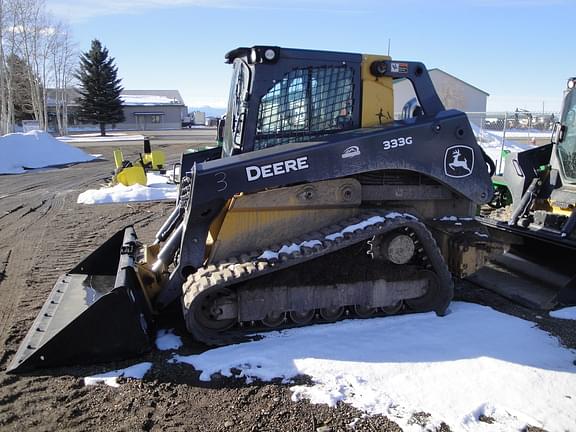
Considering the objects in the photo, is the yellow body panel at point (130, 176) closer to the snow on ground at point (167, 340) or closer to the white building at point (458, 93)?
the snow on ground at point (167, 340)

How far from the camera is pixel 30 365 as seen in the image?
153 inches

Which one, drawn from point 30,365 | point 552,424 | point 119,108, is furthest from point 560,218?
point 119,108

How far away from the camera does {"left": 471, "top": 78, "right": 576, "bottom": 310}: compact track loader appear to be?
18.7 ft

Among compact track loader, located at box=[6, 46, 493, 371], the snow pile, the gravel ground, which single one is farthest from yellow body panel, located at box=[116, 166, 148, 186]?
compact track loader, located at box=[6, 46, 493, 371]

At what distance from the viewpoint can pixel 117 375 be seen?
12.6 ft

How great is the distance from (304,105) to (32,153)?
22.2m

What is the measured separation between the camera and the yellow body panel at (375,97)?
4895 mm

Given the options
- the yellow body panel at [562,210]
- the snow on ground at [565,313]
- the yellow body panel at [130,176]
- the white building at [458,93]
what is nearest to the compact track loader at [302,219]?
the snow on ground at [565,313]

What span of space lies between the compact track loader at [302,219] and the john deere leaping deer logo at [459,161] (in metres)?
0.01

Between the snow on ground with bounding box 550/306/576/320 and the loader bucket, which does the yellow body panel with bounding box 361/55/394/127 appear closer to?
the snow on ground with bounding box 550/306/576/320

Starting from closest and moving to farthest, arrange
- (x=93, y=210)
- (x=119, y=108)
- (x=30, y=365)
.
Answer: (x=30, y=365), (x=93, y=210), (x=119, y=108)

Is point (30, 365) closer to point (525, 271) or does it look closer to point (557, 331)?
point (557, 331)

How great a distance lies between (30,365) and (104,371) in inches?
22.4

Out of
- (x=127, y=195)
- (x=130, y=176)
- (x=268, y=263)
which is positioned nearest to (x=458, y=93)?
(x=130, y=176)
